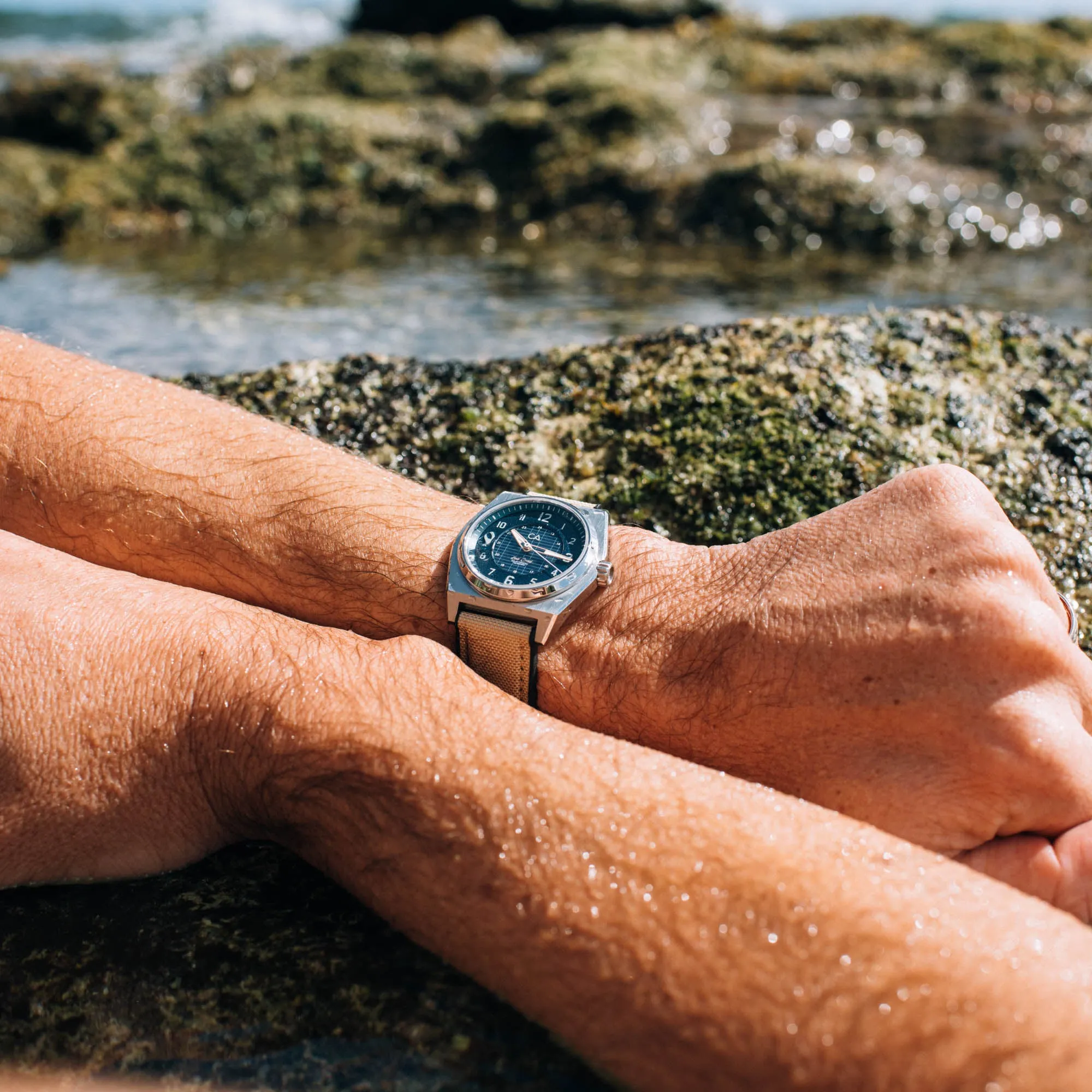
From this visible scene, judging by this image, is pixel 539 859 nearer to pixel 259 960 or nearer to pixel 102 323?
pixel 259 960

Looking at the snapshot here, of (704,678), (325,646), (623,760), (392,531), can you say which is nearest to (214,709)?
(325,646)

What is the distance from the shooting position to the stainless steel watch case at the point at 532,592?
2141mm

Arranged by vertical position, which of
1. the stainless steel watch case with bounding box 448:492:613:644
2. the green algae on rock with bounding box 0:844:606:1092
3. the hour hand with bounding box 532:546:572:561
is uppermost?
the hour hand with bounding box 532:546:572:561

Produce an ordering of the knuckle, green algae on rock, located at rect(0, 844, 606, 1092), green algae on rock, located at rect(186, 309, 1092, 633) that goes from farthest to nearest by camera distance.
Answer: green algae on rock, located at rect(186, 309, 1092, 633) < the knuckle < green algae on rock, located at rect(0, 844, 606, 1092)

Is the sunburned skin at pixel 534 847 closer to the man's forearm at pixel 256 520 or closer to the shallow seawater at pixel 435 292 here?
the man's forearm at pixel 256 520

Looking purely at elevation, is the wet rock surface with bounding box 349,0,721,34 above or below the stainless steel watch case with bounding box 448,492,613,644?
above

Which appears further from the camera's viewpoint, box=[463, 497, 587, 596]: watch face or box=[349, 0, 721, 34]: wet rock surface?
box=[349, 0, 721, 34]: wet rock surface

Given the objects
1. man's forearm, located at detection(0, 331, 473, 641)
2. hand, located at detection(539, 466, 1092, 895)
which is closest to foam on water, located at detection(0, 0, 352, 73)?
man's forearm, located at detection(0, 331, 473, 641)

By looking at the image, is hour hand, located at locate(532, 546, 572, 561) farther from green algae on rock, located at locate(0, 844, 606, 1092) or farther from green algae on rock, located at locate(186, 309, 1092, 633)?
green algae on rock, located at locate(0, 844, 606, 1092)

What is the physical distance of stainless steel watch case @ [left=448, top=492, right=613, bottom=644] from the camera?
7.02 ft

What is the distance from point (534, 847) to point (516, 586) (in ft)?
2.12

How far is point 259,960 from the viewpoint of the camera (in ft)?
6.06

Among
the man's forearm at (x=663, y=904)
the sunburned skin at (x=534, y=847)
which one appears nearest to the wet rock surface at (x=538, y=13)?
the sunburned skin at (x=534, y=847)

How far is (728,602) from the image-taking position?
6.81ft
